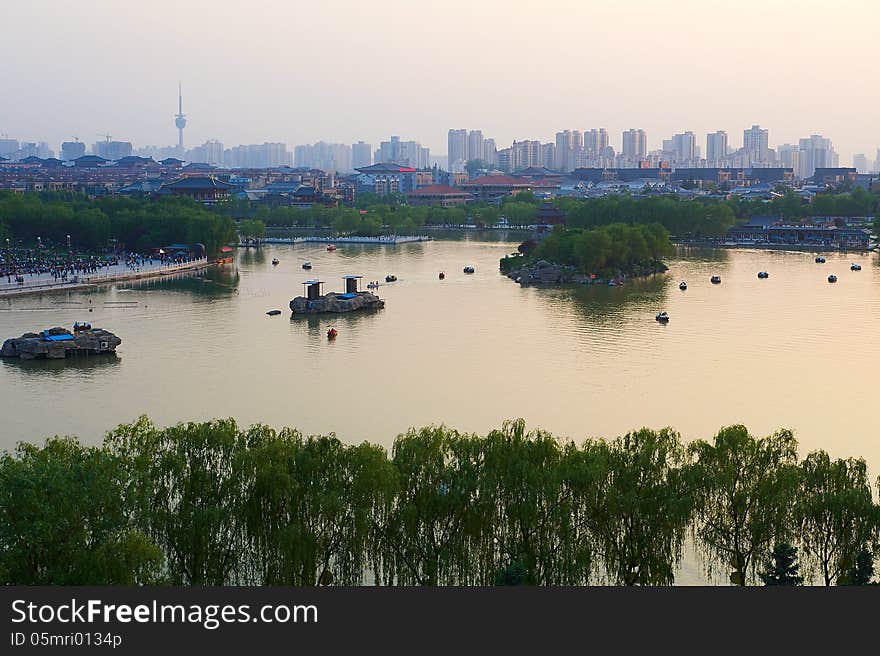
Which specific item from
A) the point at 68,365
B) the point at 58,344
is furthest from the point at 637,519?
the point at 58,344

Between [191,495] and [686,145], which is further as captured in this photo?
[686,145]

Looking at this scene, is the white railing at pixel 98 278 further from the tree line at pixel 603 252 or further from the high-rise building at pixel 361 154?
the high-rise building at pixel 361 154

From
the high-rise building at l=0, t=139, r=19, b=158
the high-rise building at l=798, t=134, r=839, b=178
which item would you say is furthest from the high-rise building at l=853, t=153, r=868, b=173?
the high-rise building at l=0, t=139, r=19, b=158

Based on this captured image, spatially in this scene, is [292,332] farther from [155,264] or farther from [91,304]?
[155,264]

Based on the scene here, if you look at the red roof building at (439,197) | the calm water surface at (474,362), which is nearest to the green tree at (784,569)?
the calm water surface at (474,362)

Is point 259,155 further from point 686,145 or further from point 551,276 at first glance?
point 551,276

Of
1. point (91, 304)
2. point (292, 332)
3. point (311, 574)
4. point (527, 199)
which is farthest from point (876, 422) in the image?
point (527, 199)
